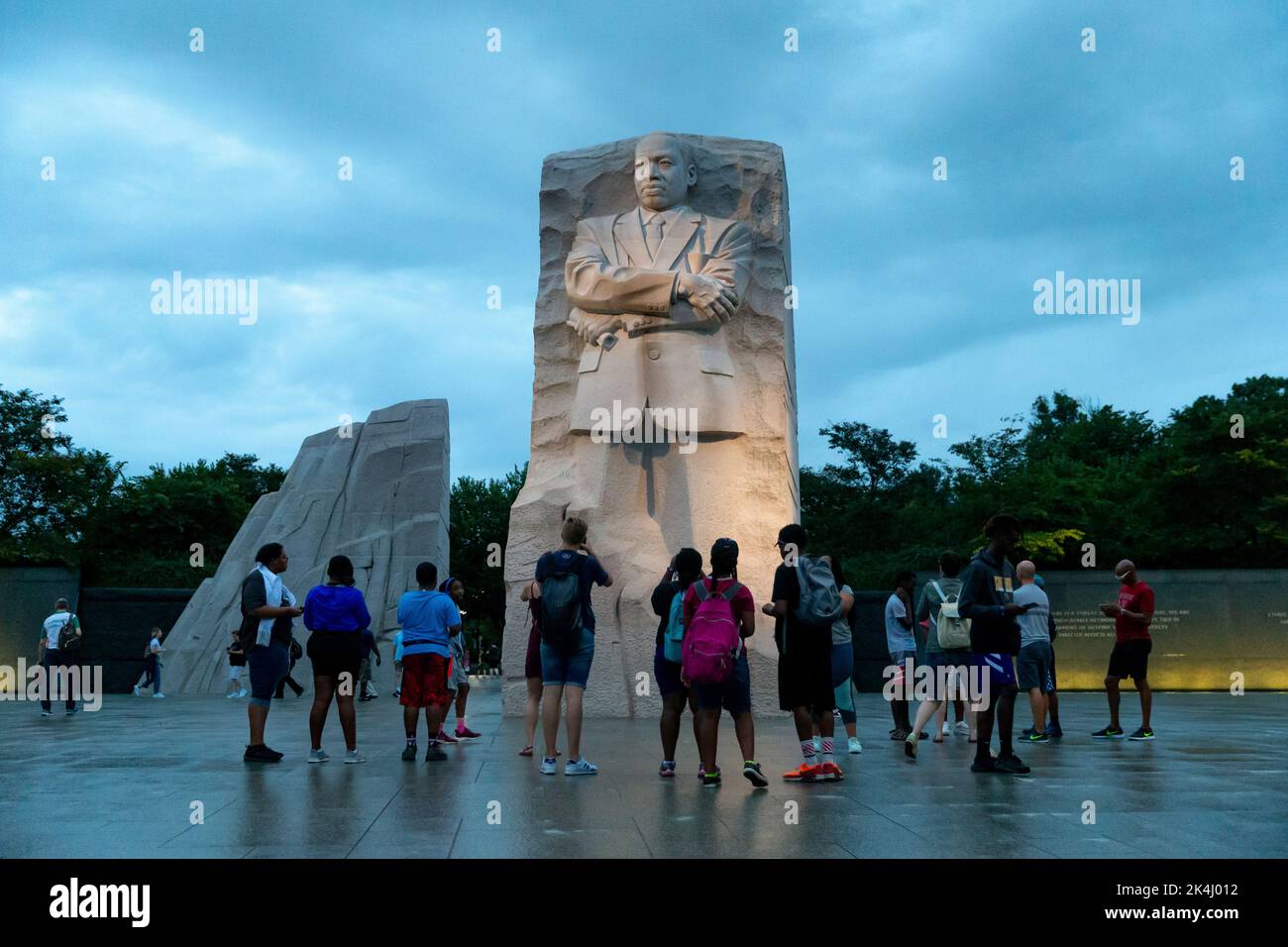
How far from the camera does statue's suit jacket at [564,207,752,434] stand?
508 inches

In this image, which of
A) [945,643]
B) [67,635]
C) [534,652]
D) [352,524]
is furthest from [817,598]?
[352,524]

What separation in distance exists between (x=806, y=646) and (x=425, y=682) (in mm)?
2906

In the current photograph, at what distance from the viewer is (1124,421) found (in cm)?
4138

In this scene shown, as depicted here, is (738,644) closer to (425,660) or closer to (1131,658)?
(425,660)

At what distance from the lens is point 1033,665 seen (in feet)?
32.9

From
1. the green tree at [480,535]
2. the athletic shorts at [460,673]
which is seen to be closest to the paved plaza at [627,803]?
the athletic shorts at [460,673]

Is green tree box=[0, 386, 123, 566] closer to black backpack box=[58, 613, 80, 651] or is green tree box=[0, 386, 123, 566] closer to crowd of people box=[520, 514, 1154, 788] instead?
black backpack box=[58, 613, 80, 651]

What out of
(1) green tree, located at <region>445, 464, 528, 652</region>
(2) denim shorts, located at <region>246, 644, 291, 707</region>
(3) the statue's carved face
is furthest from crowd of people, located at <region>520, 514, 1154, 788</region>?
(1) green tree, located at <region>445, 464, 528, 652</region>

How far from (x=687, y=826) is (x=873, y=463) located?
3805 centimetres

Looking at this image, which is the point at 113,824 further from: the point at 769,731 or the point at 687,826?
the point at 769,731

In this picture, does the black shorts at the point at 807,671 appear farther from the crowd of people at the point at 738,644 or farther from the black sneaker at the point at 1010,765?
the black sneaker at the point at 1010,765

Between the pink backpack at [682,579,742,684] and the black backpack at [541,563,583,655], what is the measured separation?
0.85 m
